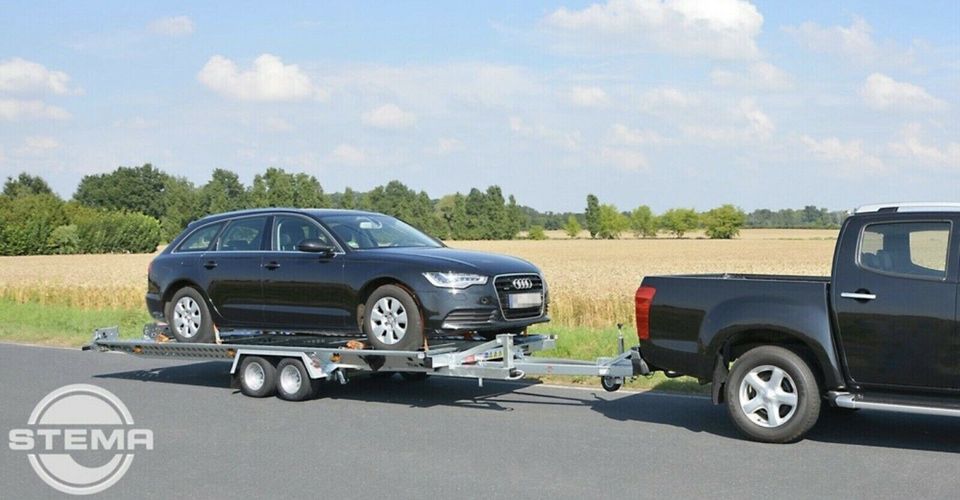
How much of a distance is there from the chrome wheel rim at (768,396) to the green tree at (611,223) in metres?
130

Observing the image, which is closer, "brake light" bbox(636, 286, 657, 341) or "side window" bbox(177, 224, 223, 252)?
"brake light" bbox(636, 286, 657, 341)

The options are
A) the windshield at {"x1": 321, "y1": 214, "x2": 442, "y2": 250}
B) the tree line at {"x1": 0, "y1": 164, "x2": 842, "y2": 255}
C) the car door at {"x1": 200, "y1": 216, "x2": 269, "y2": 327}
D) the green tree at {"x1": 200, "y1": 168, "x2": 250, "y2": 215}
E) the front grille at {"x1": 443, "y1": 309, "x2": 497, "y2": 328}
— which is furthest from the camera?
the green tree at {"x1": 200, "y1": 168, "x2": 250, "y2": 215}

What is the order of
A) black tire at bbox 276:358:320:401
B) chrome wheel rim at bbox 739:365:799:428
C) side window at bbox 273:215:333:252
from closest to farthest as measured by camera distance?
chrome wheel rim at bbox 739:365:799:428, black tire at bbox 276:358:320:401, side window at bbox 273:215:333:252

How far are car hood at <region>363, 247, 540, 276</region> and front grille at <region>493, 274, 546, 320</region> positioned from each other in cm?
7

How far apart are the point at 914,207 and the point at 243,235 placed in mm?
7127

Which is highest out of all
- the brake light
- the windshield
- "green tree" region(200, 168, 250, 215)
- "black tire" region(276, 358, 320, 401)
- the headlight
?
"green tree" region(200, 168, 250, 215)

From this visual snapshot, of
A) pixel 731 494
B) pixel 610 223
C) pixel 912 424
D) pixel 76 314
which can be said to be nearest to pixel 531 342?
pixel 912 424

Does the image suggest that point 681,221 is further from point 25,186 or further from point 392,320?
point 392,320

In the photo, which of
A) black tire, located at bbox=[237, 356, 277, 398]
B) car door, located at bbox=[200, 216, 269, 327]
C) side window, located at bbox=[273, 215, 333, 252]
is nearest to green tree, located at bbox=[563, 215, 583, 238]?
car door, located at bbox=[200, 216, 269, 327]

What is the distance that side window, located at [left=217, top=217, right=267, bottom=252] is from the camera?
38.8 feet

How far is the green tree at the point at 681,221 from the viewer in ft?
429

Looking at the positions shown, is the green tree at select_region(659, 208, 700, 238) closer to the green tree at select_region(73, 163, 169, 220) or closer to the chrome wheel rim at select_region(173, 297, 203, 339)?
the green tree at select_region(73, 163, 169, 220)

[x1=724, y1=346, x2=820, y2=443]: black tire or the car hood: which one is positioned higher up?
the car hood

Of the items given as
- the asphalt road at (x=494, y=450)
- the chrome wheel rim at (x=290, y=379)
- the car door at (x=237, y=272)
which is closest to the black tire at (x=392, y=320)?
the asphalt road at (x=494, y=450)
